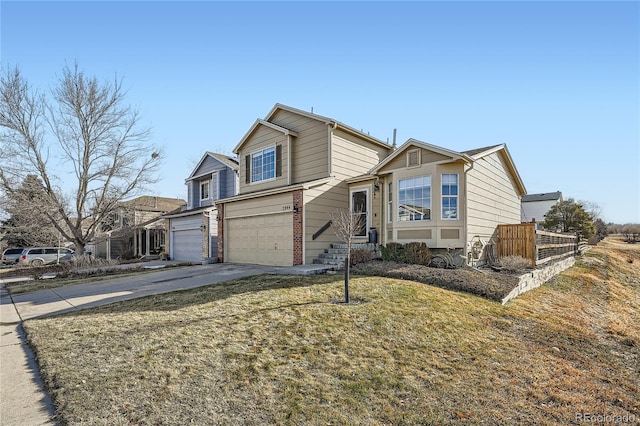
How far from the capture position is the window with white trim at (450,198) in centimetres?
1218

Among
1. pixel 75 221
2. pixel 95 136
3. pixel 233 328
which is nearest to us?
pixel 233 328

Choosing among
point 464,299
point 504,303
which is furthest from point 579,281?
point 464,299

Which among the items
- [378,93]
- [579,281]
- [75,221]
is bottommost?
[579,281]

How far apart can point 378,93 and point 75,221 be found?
21.0 metres

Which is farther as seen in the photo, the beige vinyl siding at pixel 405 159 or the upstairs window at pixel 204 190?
the upstairs window at pixel 204 190

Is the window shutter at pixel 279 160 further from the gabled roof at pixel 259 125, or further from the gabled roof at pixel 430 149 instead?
the gabled roof at pixel 430 149

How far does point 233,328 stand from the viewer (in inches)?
237

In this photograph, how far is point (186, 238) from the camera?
22.7 meters

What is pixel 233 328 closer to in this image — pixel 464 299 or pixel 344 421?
pixel 344 421

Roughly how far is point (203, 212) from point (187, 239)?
341cm

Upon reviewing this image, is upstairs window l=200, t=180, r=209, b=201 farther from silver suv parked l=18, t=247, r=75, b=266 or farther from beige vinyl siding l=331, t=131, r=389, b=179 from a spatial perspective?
beige vinyl siding l=331, t=131, r=389, b=179

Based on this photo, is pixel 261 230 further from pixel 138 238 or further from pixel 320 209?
pixel 138 238

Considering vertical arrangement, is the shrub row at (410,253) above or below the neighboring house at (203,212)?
below

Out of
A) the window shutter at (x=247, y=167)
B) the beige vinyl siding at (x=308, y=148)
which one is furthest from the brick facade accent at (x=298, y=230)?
the window shutter at (x=247, y=167)
